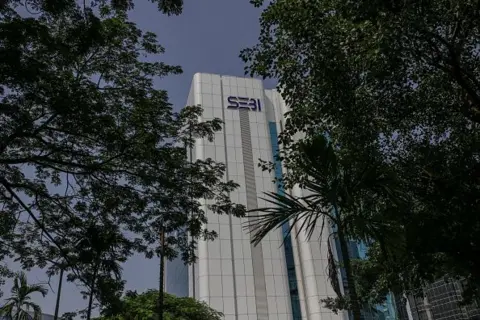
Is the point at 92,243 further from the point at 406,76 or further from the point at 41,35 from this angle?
the point at 406,76

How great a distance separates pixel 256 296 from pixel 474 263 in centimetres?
3799

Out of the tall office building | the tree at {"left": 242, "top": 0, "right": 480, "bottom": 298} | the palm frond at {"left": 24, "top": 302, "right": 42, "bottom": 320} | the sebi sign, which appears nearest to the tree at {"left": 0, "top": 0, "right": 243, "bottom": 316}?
the tree at {"left": 242, "top": 0, "right": 480, "bottom": 298}

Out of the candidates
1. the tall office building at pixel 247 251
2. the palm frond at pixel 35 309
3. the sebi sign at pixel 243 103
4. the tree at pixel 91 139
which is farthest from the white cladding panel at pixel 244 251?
the tree at pixel 91 139

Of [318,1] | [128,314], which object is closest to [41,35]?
[318,1]

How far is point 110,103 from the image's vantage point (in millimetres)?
10086

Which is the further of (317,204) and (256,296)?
(256,296)

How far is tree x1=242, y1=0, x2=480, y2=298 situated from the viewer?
25.8ft

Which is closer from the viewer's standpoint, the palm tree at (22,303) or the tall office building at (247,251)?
the palm tree at (22,303)

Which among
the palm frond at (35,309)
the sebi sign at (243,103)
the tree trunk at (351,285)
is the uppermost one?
the sebi sign at (243,103)

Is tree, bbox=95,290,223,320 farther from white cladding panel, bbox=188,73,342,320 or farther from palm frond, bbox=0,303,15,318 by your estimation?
white cladding panel, bbox=188,73,342,320

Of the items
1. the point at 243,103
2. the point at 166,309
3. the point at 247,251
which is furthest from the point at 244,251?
the point at 166,309

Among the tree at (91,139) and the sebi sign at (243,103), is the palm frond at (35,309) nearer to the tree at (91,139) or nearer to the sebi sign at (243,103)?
the tree at (91,139)

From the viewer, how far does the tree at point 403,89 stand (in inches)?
310

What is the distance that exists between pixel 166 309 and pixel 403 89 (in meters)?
19.0
